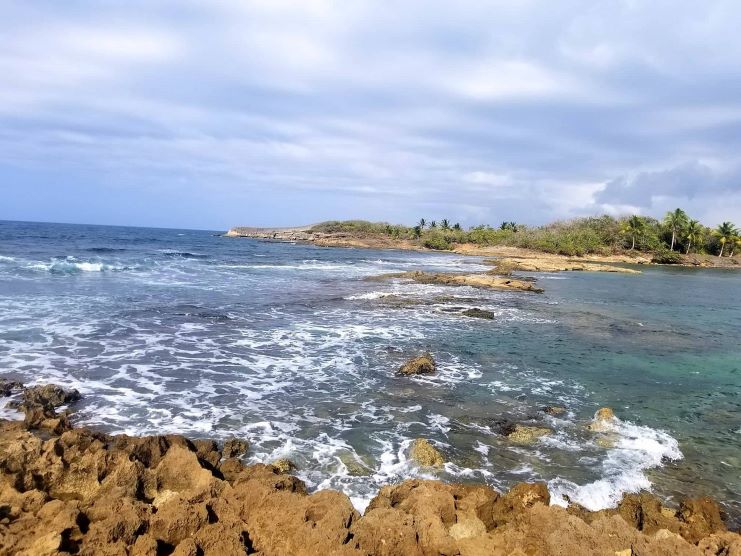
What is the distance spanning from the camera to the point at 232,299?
82.2 ft

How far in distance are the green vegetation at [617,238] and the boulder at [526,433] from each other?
78.3 metres

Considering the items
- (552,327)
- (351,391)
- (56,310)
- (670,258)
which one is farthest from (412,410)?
(670,258)

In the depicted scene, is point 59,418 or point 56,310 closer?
point 59,418

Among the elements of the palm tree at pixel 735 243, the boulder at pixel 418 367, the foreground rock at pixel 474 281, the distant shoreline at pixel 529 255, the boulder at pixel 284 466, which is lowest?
the boulder at pixel 284 466

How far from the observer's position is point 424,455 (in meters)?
8.38

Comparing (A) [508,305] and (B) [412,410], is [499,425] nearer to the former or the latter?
(B) [412,410]

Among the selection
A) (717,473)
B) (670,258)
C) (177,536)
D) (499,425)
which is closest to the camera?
(177,536)

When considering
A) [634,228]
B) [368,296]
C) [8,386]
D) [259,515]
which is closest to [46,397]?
[8,386]

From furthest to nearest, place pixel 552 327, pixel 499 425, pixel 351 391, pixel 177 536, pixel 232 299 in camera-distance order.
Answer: pixel 232 299 < pixel 552 327 < pixel 351 391 < pixel 499 425 < pixel 177 536

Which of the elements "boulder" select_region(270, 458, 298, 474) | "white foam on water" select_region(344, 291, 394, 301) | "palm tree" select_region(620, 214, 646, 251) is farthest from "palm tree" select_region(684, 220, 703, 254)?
"boulder" select_region(270, 458, 298, 474)

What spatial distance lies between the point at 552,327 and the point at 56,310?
20294 millimetres

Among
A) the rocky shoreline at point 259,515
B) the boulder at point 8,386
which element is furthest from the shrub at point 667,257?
the boulder at point 8,386

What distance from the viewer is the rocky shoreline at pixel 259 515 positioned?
5.10 m

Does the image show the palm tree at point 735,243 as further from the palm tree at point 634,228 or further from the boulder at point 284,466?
the boulder at point 284,466
